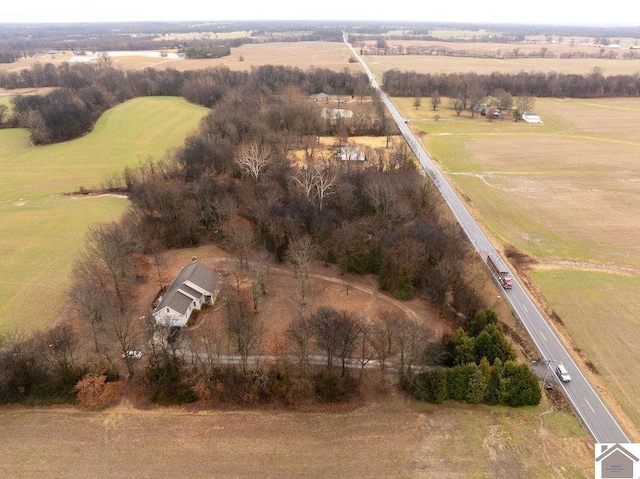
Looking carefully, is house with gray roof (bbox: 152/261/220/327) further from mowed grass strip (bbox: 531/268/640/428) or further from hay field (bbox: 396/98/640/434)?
mowed grass strip (bbox: 531/268/640/428)

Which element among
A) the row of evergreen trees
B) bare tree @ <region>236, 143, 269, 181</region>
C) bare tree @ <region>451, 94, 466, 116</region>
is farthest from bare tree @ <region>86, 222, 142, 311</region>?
bare tree @ <region>451, 94, 466, 116</region>

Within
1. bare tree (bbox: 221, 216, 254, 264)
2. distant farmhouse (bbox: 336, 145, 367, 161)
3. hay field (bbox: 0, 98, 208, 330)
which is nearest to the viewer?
hay field (bbox: 0, 98, 208, 330)

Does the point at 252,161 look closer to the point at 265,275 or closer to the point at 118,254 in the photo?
the point at 265,275

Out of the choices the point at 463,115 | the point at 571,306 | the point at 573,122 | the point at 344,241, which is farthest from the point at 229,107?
the point at 573,122

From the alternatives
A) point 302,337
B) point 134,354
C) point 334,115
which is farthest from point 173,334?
point 334,115

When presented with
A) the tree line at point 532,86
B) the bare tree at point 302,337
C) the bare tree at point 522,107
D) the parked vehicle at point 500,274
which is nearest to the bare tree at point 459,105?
the bare tree at point 522,107
